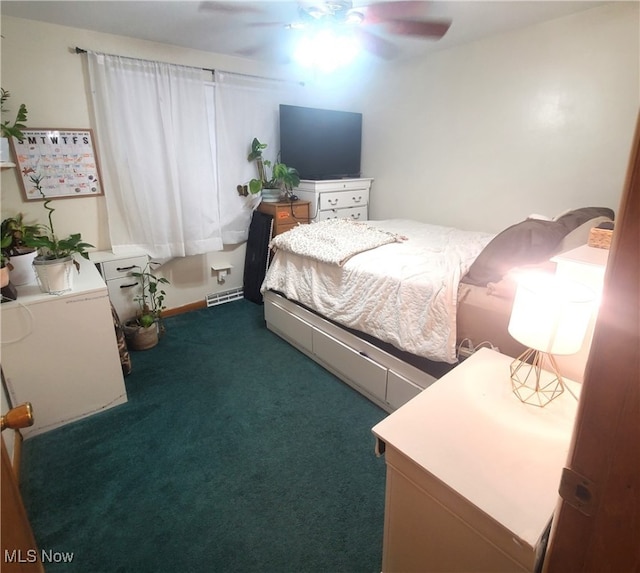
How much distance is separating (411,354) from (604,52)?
2.48 meters

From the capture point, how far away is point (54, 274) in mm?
1878

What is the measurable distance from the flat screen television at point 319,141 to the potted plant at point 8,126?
2108mm

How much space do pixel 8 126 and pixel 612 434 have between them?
11.5 ft

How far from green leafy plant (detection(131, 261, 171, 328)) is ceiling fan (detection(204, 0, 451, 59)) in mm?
2037

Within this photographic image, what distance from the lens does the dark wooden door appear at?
46 cm

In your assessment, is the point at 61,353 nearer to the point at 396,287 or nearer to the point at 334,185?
the point at 396,287

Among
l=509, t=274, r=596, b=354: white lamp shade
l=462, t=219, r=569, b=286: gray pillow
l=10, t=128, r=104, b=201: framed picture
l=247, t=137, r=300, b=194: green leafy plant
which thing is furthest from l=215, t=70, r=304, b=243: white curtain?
l=509, t=274, r=596, b=354: white lamp shade

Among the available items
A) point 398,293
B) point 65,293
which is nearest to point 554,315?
point 398,293

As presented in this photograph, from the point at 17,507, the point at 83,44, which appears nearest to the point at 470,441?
the point at 17,507

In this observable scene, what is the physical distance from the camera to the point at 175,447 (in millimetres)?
1895

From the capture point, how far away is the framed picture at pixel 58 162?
2547mm

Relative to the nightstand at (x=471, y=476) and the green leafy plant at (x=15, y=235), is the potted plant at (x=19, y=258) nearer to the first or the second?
the green leafy plant at (x=15, y=235)

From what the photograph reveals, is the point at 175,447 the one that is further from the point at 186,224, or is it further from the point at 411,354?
the point at 186,224

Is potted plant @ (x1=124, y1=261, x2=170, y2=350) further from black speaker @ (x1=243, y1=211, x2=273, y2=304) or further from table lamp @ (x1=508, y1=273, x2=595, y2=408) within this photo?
table lamp @ (x1=508, y1=273, x2=595, y2=408)
